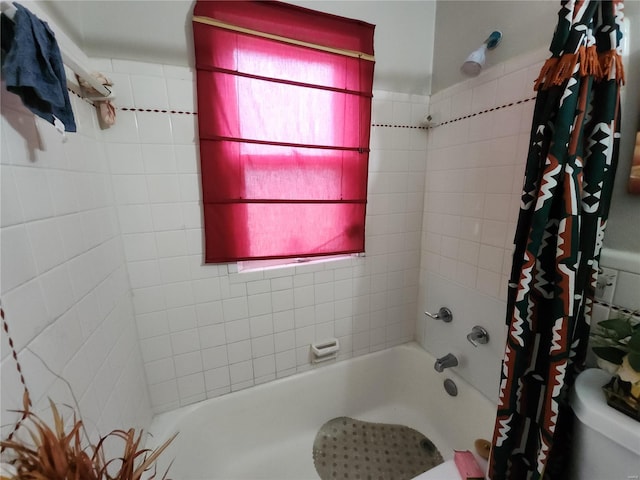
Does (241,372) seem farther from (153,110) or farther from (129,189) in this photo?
(153,110)

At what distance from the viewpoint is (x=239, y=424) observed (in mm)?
1416

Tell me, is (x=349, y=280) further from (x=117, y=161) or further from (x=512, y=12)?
(x=512, y=12)

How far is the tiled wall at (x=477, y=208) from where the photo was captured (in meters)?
1.09

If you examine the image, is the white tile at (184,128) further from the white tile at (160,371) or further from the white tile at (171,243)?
the white tile at (160,371)

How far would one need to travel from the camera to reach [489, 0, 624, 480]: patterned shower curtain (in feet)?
2.35

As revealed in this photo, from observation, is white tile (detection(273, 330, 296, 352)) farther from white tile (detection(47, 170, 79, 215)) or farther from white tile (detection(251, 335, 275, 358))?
white tile (detection(47, 170, 79, 215))

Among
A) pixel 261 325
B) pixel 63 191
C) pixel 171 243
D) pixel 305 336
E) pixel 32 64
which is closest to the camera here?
pixel 32 64

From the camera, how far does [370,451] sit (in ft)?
4.75

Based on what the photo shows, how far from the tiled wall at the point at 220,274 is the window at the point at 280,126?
9 cm

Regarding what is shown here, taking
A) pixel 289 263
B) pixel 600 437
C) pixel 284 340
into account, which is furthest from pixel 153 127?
pixel 600 437

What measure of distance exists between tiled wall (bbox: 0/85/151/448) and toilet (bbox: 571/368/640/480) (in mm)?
1316

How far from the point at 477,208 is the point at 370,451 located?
137 cm

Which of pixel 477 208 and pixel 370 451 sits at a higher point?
pixel 477 208

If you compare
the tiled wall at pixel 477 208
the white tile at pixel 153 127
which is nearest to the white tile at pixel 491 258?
the tiled wall at pixel 477 208
